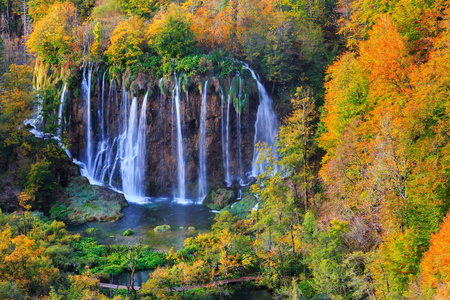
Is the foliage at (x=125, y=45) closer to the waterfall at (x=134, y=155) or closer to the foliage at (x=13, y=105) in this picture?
the waterfall at (x=134, y=155)

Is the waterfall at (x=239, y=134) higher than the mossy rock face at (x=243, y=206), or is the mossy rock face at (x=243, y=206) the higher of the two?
the waterfall at (x=239, y=134)

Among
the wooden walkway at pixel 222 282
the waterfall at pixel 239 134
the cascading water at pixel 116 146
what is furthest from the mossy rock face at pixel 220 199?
the wooden walkway at pixel 222 282

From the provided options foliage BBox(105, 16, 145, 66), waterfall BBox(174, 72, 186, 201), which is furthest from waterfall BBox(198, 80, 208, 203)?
foliage BBox(105, 16, 145, 66)

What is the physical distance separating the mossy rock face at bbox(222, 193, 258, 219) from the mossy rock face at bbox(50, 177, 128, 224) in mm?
7935

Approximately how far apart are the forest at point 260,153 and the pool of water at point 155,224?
55 cm

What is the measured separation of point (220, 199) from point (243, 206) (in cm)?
241

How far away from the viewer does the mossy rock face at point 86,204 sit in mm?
24672

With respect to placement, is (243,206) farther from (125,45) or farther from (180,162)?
(125,45)

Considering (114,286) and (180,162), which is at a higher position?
(180,162)

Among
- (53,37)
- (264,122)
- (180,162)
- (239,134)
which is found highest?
(53,37)

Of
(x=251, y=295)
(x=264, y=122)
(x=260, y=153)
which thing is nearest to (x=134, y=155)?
(x=264, y=122)

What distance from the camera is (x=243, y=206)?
25391mm

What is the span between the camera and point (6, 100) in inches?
1021

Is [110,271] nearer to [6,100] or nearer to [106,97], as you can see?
[6,100]
